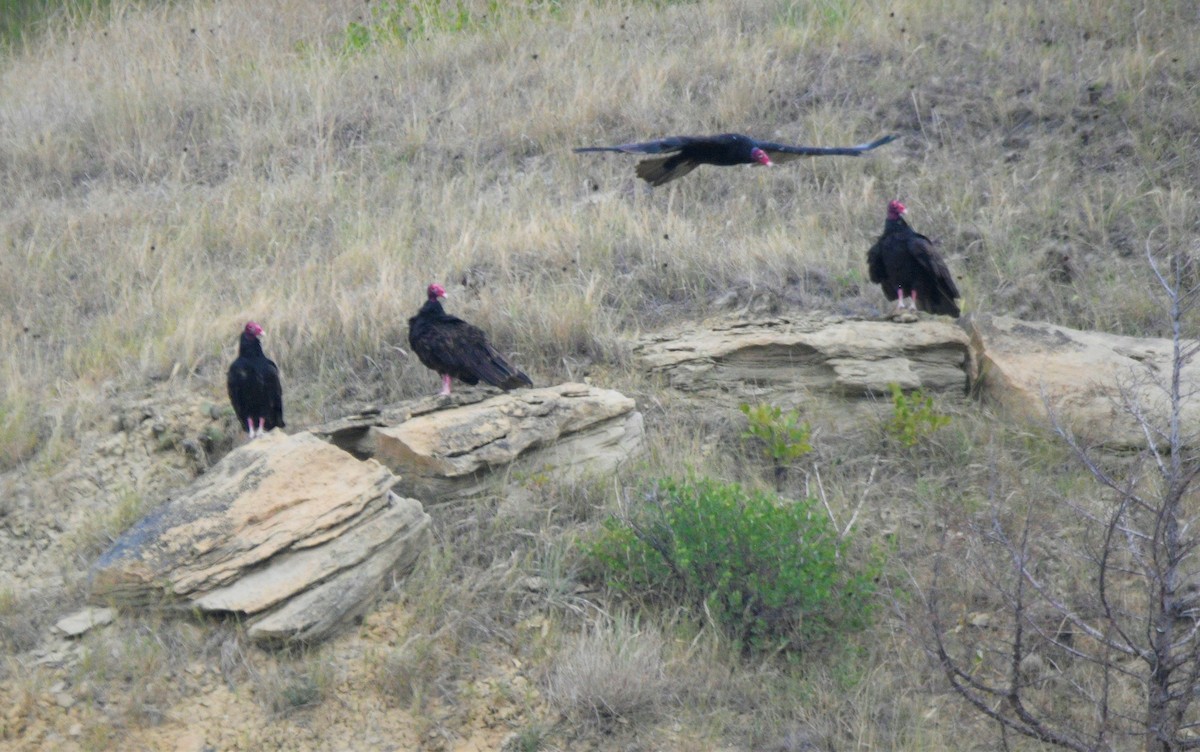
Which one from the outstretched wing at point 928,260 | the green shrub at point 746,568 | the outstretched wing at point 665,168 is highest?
the outstretched wing at point 665,168

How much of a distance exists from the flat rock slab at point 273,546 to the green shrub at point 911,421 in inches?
100

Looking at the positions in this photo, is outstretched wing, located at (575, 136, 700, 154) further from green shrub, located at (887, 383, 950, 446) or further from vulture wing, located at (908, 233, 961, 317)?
green shrub, located at (887, 383, 950, 446)

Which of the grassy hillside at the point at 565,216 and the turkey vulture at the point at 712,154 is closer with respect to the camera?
the grassy hillside at the point at 565,216

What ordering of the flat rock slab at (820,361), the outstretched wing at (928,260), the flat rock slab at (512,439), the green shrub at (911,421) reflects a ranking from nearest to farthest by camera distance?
the flat rock slab at (512,439), the green shrub at (911,421), the flat rock slab at (820,361), the outstretched wing at (928,260)

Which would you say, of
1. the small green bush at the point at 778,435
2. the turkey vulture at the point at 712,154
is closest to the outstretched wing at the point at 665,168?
the turkey vulture at the point at 712,154

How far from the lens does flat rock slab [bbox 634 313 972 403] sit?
21.4ft

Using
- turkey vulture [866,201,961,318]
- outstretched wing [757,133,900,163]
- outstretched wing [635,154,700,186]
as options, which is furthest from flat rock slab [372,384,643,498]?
turkey vulture [866,201,961,318]

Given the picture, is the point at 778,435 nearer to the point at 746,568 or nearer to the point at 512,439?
the point at 746,568

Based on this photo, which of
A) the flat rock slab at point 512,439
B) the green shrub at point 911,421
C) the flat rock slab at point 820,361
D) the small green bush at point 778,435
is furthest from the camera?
the flat rock slab at point 820,361

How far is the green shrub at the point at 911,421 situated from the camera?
621 cm

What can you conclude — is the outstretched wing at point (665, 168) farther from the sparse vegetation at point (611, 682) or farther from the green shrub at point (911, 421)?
the sparse vegetation at point (611, 682)

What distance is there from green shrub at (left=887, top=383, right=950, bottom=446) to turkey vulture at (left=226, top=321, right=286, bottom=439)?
10.1 ft

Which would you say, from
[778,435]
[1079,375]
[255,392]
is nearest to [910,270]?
[1079,375]

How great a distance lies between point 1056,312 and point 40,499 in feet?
19.4
